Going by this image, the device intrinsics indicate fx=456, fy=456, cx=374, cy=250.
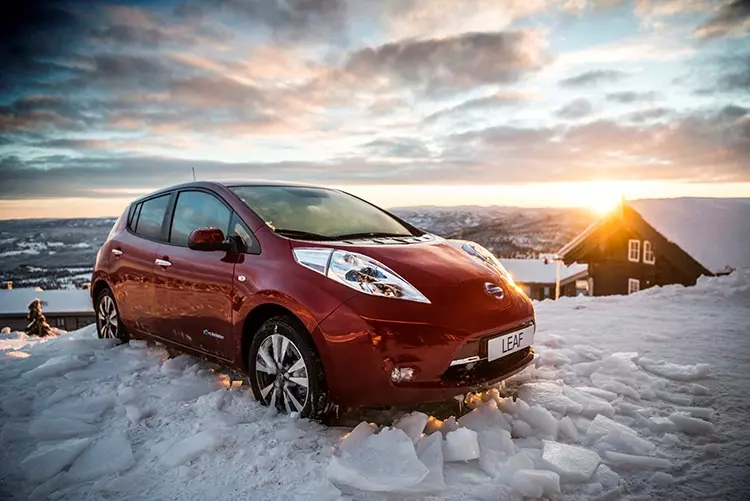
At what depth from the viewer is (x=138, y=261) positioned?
4.30m

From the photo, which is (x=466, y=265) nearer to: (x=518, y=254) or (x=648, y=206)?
(x=648, y=206)

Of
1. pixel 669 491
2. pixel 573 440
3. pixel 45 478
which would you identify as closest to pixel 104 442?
pixel 45 478

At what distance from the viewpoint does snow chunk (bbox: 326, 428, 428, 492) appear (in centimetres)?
226

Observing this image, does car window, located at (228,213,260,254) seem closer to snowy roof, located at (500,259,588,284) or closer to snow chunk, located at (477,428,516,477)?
snow chunk, located at (477,428,516,477)

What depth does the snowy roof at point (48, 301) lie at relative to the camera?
4394cm

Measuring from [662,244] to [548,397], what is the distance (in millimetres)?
17315

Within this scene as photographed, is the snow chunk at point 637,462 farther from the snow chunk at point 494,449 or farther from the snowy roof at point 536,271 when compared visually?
the snowy roof at point 536,271

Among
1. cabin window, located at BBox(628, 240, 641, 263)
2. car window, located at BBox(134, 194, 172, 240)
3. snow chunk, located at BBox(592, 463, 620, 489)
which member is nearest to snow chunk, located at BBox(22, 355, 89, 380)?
car window, located at BBox(134, 194, 172, 240)

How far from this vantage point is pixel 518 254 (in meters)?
53.7

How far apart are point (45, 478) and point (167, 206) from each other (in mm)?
2445

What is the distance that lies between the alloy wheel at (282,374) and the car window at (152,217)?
73.1 inches

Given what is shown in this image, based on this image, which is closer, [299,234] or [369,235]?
[299,234]

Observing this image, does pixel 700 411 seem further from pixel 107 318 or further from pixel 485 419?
pixel 107 318

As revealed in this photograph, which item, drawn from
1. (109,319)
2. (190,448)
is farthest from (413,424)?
(109,319)
